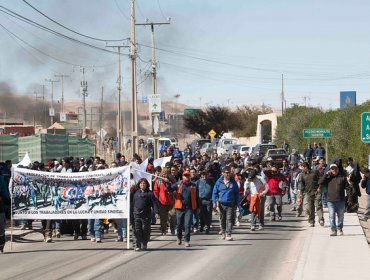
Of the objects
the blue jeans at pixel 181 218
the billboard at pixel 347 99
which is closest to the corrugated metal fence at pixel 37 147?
the blue jeans at pixel 181 218

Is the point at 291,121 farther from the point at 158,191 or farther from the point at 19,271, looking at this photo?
the point at 19,271

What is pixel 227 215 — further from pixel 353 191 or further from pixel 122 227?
pixel 353 191

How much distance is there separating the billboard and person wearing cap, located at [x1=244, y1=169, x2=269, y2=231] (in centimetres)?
3254

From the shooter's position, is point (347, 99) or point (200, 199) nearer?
point (200, 199)

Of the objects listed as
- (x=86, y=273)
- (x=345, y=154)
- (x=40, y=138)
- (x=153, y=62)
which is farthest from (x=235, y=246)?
(x=153, y=62)

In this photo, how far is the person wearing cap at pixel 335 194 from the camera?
2056 cm

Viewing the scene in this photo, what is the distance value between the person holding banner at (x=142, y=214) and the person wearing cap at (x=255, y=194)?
500 centimetres

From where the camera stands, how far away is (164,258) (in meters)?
17.2

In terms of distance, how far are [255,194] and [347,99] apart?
34.1 meters

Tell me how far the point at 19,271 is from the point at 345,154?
40490mm

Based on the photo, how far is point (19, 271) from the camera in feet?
51.0

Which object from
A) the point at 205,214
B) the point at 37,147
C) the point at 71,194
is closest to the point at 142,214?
the point at 71,194

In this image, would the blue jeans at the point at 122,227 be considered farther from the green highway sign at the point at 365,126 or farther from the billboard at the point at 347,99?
the billboard at the point at 347,99

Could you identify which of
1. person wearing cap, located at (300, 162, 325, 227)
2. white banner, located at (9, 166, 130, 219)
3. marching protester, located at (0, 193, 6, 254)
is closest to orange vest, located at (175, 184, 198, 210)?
white banner, located at (9, 166, 130, 219)
